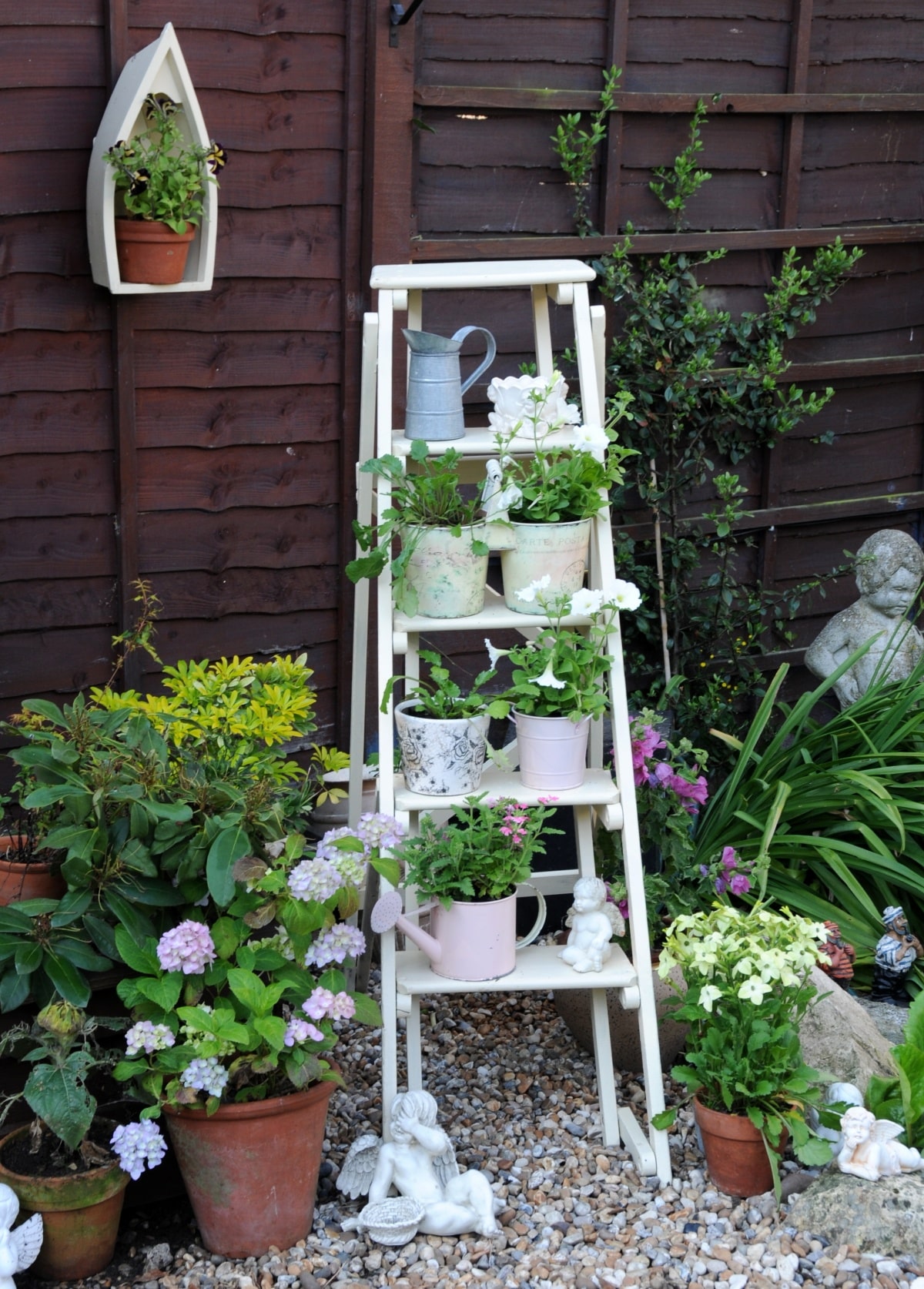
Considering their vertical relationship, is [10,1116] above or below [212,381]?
below

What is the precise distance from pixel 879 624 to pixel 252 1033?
7.98 feet

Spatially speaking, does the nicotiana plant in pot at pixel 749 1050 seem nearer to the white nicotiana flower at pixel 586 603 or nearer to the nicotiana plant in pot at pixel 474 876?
the nicotiana plant in pot at pixel 474 876

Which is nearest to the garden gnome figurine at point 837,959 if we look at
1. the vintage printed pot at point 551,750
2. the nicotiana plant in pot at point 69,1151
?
the vintage printed pot at point 551,750

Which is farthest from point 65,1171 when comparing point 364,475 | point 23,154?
point 23,154

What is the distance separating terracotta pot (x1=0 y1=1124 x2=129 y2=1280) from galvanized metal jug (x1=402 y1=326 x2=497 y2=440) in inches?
56.2

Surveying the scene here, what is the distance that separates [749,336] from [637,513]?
0.64 meters

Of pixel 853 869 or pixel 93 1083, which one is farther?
pixel 853 869

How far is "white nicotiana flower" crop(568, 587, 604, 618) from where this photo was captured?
2.57 metres

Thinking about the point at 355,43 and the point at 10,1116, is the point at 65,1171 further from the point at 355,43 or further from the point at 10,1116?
the point at 355,43

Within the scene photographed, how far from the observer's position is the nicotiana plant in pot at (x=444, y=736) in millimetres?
2568

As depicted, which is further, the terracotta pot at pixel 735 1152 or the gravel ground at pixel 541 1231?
the terracotta pot at pixel 735 1152

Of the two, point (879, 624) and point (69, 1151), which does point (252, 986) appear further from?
point (879, 624)

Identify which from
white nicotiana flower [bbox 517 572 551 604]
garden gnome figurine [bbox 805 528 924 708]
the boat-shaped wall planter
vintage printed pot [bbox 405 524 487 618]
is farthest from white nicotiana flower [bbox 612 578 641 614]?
garden gnome figurine [bbox 805 528 924 708]

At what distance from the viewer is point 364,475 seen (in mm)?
2803
